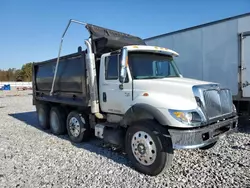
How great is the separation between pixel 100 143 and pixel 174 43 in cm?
473

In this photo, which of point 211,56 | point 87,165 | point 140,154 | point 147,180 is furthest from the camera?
point 211,56

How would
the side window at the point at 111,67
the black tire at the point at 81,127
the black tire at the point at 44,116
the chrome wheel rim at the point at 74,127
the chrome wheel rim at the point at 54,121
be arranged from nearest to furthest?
the side window at the point at 111,67
the black tire at the point at 81,127
the chrome wheel rim at the point at 74,127
the chrome wheel rim at the point at 54,121
the black tire at the point at 44,116

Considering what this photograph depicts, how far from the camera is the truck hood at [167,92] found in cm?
384

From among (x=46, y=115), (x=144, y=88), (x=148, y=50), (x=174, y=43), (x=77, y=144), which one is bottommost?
(x=77, y=144)

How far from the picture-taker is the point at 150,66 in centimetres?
488

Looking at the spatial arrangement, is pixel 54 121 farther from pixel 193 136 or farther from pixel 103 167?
A: pixel 193 136

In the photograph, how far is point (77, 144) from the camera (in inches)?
242

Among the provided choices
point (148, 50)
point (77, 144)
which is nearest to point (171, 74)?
point (148, 50)

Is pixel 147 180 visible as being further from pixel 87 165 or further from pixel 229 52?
pixel 229 52

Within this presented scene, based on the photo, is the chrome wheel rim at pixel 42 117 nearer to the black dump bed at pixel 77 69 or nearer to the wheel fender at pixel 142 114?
the black dump bed at pixel 77 69

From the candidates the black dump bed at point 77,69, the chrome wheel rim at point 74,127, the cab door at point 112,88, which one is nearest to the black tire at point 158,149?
the cab door at point 112,88

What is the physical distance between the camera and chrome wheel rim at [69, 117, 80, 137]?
20.6 feet

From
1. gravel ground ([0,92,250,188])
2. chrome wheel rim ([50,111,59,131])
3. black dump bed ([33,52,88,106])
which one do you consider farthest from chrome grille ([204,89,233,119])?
chrome wheel rim ([50,111,59,131])

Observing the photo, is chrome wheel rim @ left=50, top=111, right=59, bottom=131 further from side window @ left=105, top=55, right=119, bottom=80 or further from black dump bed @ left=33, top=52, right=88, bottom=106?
side window @ left=105, top=55, right=119, bottom=80
